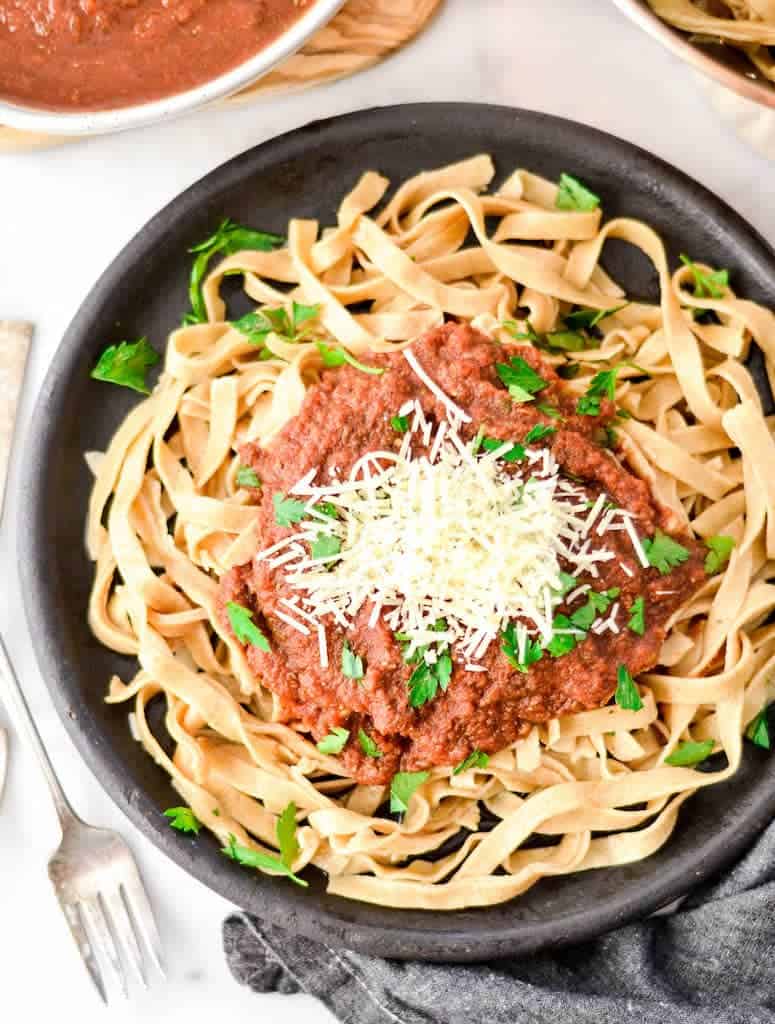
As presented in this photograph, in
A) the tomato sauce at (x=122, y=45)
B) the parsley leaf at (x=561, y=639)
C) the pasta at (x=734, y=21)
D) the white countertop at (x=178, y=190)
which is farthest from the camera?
the white countertop at (x=178, y=190)

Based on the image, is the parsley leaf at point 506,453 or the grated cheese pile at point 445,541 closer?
the grated cheese pile at point 445,541

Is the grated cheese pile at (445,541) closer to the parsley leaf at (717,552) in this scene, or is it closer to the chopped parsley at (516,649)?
the chopped parsley at (516,649)

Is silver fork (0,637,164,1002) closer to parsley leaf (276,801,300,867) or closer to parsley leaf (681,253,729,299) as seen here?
parsley leaf (276,801,300,867)

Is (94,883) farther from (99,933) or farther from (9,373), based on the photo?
(9,373)

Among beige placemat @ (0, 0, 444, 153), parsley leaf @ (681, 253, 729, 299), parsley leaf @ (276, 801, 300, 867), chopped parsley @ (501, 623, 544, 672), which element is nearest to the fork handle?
parsley leaf @ (276, 801, 300, 867)

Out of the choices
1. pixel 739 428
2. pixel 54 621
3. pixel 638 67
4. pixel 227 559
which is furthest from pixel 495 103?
pixel 54 621

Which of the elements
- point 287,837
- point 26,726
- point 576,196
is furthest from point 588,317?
Answer: point 26,726

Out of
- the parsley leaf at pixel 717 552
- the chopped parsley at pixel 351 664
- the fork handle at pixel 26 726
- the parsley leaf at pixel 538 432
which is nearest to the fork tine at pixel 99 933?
the fork handle at pixel 26 726
